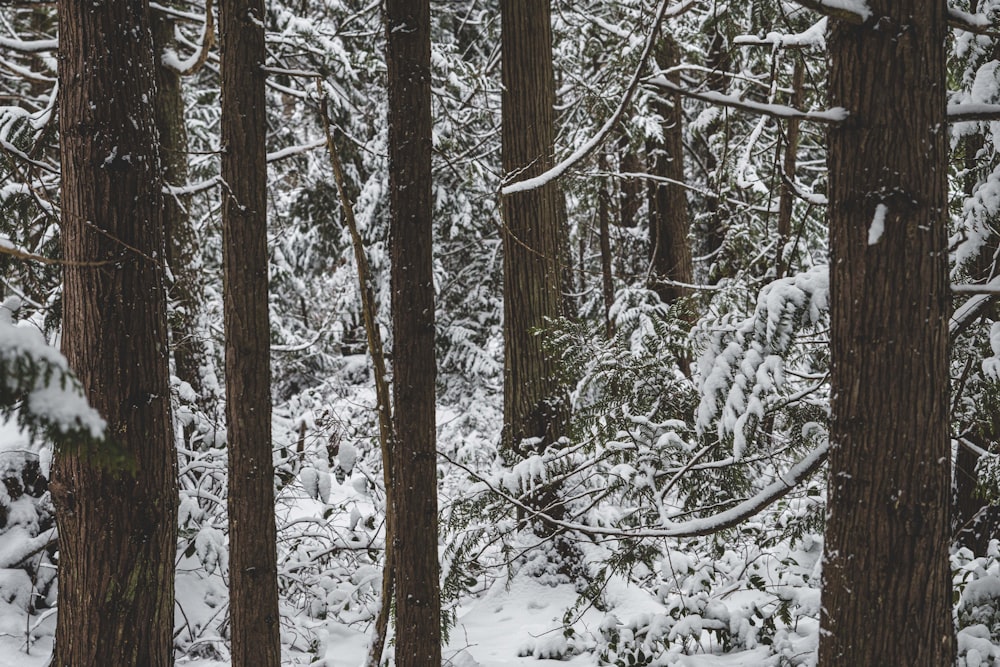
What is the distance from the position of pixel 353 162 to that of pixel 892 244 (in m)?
10.8

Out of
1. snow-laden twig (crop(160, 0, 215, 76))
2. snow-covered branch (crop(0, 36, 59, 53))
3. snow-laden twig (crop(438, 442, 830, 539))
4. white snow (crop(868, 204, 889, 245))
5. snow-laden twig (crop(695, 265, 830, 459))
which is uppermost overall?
snow-covered branch (crop(0, 36, 59, 53))

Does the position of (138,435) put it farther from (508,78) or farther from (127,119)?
(508,78)

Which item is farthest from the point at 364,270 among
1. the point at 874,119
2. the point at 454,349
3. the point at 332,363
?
the point at 332,363

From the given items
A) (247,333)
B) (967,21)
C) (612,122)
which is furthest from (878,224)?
(247,333)

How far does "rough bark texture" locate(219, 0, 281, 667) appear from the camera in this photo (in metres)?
4.13

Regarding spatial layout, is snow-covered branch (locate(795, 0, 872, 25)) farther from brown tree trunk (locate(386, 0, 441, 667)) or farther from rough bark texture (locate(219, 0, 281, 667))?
rough bark texture (locate(219, 0, 281, 667))

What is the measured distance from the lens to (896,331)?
2.51 m

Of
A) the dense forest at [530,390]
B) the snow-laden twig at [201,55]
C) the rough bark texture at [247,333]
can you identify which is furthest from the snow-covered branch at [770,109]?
the rough bark texture at [247,333]

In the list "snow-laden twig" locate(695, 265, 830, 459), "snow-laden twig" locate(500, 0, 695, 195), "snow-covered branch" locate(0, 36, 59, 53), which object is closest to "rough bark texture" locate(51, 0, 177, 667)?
"snow-laden twig" locate(500, 0, 695, 195)

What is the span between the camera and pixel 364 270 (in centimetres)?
441

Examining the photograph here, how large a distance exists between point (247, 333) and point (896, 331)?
3.20 metres

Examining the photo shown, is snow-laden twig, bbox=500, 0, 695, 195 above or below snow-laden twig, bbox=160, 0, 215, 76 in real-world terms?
below

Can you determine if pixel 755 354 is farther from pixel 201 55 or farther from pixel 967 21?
pixel 201 55

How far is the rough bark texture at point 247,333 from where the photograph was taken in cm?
413
